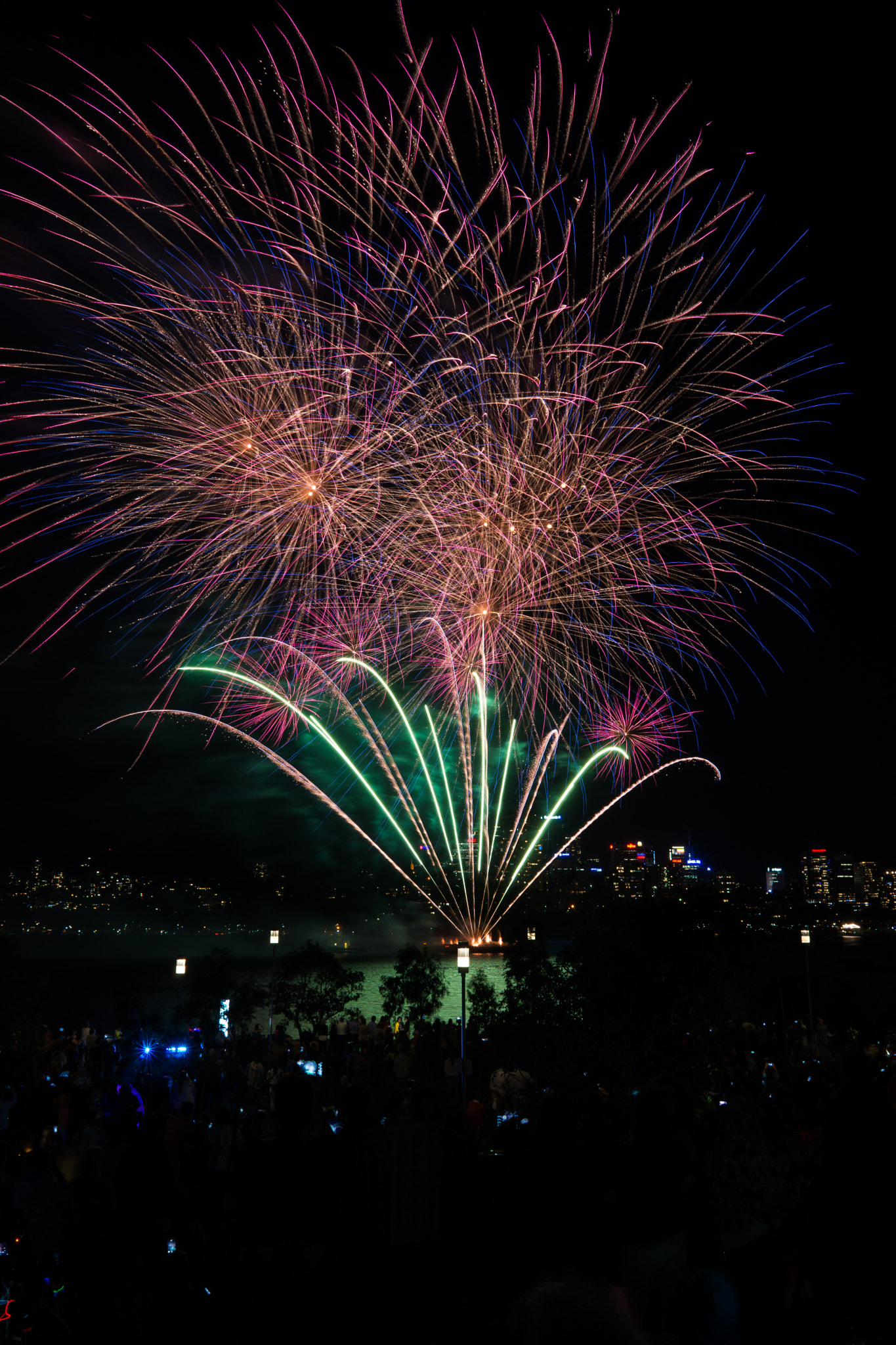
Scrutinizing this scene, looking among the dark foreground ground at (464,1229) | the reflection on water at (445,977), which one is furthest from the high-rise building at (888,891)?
the dark foreground ground at (464,1229)

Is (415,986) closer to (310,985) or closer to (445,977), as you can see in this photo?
(310,985)

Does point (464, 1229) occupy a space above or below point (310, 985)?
above

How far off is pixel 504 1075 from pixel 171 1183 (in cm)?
789

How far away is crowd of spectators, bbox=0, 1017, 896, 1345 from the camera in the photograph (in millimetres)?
3604

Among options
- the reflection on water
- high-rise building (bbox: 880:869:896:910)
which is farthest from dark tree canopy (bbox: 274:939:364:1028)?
high-rise building (bbox: 880:869:896:910)

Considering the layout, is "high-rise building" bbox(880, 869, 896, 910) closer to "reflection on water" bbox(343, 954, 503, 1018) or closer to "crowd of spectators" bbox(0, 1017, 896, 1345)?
"reflection on water" bbox(343, 954, 503, 1018)

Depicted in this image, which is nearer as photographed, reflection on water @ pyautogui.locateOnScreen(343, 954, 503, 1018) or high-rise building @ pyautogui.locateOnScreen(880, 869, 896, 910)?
reflection on water @ pyautogui.locateOnScreen(343, 954, 503, 1018)

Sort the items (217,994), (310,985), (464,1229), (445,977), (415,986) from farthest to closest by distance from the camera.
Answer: (445,977)
(217,994)
(310,985)
(415,986)
(464,1229)

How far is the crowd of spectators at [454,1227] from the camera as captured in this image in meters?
3.60

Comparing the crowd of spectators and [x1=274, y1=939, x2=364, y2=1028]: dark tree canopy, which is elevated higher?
the crowd of spectators

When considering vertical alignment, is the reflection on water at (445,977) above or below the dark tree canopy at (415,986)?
below

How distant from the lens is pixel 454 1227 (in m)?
4.98

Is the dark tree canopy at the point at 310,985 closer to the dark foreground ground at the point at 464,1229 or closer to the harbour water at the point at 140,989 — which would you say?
the harbour water at the point at 140,989

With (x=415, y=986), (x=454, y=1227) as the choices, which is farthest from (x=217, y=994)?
(x=454, y=1227)
